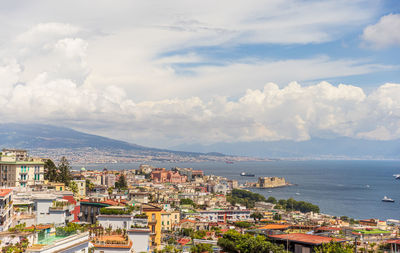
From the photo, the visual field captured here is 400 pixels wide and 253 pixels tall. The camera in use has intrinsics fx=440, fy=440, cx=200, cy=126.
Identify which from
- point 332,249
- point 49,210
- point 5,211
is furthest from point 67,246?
point 332,249

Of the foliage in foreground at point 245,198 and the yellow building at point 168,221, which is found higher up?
the yellow building at point 168,221

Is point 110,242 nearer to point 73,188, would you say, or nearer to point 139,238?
point 139,238

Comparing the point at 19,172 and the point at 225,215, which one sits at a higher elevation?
the point at 19,172

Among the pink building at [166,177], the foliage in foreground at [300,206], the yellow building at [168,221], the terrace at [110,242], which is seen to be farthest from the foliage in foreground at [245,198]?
the terrace at [110,242]

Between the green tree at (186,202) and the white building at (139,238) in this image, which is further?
the green tree at (186,202)

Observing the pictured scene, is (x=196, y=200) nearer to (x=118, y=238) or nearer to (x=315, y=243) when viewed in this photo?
(x=315, y=243)

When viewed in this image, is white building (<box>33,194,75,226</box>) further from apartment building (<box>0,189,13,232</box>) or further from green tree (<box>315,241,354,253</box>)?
green tree (<box>315,241,354,253</box>)

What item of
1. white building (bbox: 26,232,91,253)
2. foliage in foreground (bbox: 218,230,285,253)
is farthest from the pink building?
white building (bbox: 26,232,91,253)

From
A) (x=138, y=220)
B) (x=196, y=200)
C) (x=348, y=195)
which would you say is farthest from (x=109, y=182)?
(x=138, y=220)

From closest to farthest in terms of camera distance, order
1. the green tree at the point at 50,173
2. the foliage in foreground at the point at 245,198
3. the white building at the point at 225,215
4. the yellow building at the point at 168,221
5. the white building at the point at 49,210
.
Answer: the white building at the point at 49,210 → the yellow building at the point at 168,221 → the green tree at the point at 50,173 → the white building at the point at 225,215 → the foliage in foreground at the point at 245,198

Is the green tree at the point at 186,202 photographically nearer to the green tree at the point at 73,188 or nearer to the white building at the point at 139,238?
the green tree at the point at 73,188
